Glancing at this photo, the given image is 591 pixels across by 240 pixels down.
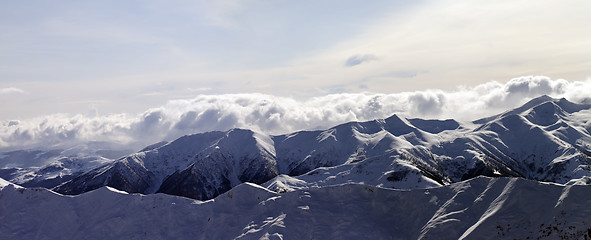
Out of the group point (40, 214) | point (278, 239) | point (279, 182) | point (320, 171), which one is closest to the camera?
point (278, 239)

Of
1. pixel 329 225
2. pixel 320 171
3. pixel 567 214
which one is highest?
pixel 567 214

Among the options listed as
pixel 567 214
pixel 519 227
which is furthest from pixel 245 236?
pixel 567 214

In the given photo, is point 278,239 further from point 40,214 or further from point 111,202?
point 40,214

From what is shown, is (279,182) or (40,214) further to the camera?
(279,182)

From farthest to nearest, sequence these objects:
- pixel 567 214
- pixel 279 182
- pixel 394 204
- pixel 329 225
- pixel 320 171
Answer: pixel 320 171 < pixel 279 182 < pixel 394 204 < pixel 329 225 < pixel 567 214

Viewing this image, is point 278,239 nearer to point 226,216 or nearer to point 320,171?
point 226,216

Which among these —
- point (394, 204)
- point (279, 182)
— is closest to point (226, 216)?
point (394, 204)

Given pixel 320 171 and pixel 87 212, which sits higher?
pixel 87 212
